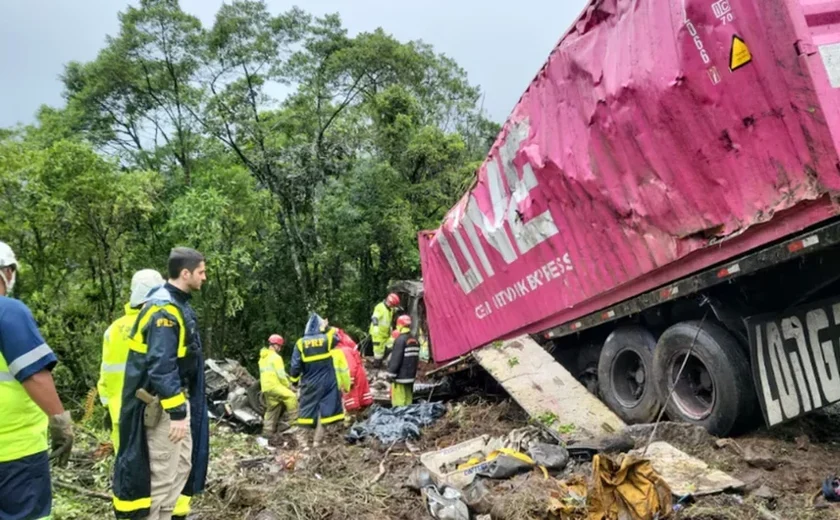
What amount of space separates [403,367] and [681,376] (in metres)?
3.86

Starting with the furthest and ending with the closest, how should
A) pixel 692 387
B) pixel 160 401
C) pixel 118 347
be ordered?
pixel 692 387 < pixel 118 347 < pixel 160 401

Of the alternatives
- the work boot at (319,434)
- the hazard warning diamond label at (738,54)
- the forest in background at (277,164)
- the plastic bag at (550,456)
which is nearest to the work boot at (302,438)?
the work boot at (319,434)

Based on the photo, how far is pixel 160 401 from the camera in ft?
11.2

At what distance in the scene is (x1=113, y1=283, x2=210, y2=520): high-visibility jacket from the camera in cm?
337

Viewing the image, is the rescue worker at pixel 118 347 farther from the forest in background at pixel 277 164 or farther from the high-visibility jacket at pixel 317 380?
the forest in background at pixel 277 164

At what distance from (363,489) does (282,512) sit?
0.72 meters

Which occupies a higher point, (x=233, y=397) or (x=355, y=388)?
(x=233, y=397)

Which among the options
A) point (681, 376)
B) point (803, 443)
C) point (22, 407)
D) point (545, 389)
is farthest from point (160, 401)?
point (803, 443)

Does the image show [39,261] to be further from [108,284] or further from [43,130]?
[43,130]

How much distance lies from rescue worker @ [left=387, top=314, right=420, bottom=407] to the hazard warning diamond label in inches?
212

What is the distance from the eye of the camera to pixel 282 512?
3961mm

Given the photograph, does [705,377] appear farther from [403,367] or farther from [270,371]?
[270,371]

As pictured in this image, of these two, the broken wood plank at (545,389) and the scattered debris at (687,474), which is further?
the broken wood plank at (545,389)

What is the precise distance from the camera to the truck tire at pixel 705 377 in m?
4.40
